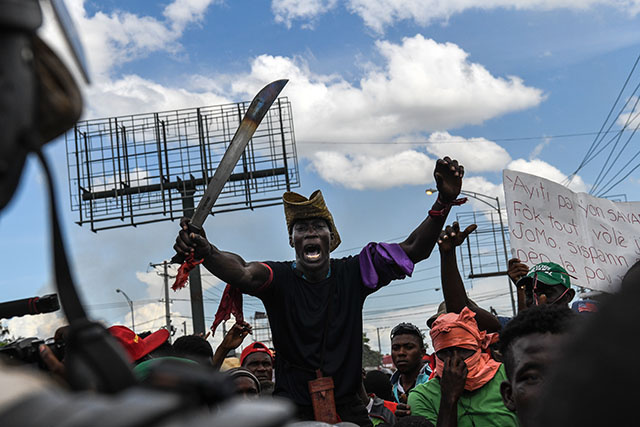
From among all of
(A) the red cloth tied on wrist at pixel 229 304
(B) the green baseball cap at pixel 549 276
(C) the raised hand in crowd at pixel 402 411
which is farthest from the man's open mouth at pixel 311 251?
(B) the green baseball cap at pixel 549 276

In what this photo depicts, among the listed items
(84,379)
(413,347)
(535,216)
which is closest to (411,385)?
(413,347)

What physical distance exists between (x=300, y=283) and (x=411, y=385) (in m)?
2.26

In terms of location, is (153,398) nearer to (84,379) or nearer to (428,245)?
(84,379)

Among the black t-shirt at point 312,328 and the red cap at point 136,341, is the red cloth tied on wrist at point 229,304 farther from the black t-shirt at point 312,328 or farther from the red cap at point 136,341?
the red cap at point 136,341

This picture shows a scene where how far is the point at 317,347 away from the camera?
4.08 m

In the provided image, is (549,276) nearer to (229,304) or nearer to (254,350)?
(229,304)

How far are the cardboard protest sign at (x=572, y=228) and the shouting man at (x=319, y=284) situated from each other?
5.46ft

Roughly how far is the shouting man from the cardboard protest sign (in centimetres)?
166

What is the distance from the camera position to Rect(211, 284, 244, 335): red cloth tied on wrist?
436cm

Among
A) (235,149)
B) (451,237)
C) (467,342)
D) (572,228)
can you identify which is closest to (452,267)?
(451,237)

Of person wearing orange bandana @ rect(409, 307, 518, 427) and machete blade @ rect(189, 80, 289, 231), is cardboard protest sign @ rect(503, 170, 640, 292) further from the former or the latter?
machete blade @ rect(189, 80, 289, 231)

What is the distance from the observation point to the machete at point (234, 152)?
11.3ft

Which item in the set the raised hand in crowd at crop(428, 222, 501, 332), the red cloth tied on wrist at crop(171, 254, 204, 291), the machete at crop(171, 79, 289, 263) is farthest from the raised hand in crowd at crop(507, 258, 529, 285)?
the red cloth tied on wrist at crop(171, 254, 204, 291)

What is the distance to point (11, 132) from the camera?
0.78 metres
